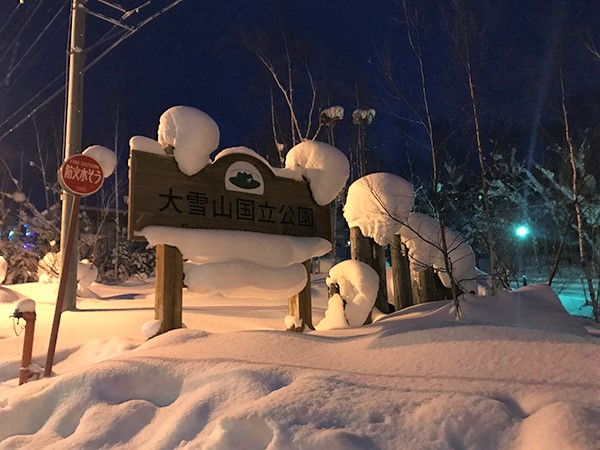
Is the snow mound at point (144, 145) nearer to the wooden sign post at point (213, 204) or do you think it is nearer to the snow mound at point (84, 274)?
the wooden sign post at point (213, 204)

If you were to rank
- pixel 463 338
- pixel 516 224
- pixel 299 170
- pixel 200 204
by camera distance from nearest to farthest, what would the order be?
pixel 463 338, pixel 200 204, pixel 299 170, pixel 516 224

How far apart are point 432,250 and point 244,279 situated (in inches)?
130

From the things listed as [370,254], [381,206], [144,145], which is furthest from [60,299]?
[381,206]

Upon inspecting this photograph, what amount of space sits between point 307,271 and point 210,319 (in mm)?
1853

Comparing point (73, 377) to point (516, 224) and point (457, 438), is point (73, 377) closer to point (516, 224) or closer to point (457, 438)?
point (457, 438)

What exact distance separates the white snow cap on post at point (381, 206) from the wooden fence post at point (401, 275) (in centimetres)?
33

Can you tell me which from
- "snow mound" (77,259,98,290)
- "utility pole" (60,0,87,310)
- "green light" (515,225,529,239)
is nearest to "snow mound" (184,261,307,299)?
"utility pole" (60,0,87,310)

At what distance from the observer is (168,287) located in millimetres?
5422

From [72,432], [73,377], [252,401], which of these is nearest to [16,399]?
[73,377]

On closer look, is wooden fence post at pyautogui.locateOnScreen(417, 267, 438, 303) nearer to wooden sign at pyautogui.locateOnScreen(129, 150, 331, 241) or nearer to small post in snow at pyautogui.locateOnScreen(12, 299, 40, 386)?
wooden sign at pyautogui.locateOnScreen(129, 150, 331, 241)

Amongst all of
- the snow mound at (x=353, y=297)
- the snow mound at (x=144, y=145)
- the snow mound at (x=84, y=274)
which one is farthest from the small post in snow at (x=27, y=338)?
the snow mound at (x=84, y=274)

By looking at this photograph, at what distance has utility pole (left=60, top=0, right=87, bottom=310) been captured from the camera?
27.8ft

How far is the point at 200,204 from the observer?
5.77 meters

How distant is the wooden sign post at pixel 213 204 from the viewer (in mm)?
5371
